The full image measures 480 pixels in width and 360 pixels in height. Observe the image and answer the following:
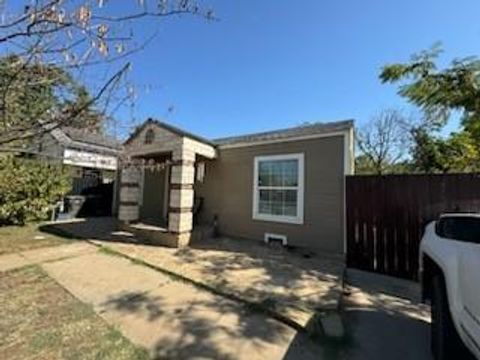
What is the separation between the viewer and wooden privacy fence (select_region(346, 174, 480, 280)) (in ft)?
20.1

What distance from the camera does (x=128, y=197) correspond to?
10016 mm

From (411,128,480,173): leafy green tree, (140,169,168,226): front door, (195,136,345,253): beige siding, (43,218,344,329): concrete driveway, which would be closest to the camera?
(43,218,344,329): concrete driveway

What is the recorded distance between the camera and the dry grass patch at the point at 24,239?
25.9 ft

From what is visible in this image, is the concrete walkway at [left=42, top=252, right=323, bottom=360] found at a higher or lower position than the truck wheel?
lower

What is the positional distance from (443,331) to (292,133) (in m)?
6.55

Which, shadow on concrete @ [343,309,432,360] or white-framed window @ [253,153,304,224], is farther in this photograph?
white-framed window @ [253,153,304,224]

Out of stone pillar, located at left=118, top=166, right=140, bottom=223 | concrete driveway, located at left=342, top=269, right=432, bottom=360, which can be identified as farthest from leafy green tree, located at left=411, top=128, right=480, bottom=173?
stone pillar, located at left=118, top=166, right=140, bottom=223

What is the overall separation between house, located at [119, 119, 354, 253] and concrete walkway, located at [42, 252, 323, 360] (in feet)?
8.95

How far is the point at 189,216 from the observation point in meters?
8.78

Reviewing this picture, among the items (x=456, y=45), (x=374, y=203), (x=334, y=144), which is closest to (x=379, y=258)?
(x=374, y=203)

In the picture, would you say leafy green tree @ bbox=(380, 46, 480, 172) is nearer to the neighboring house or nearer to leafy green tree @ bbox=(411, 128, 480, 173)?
leafy green tree @ bbox=(411, 128, 480, 173)

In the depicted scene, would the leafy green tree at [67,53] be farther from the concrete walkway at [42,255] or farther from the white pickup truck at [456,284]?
the concrete walkway at [42,255]

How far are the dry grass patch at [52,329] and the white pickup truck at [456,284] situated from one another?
9.35 ft

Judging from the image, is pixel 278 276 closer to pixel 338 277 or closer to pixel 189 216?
pixel 338 277
